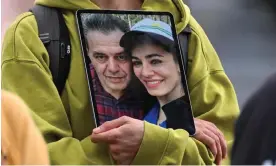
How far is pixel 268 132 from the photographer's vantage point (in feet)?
2.56

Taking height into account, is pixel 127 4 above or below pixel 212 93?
above

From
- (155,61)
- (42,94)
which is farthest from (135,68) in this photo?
(42,94)

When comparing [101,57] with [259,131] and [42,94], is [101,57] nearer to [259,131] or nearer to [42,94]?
[42,94]

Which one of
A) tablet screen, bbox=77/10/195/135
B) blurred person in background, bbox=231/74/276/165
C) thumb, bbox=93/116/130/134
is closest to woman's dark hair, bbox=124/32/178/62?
tablet screen, bbox=77/10/195/135

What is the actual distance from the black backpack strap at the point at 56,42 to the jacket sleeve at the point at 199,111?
0.16 m

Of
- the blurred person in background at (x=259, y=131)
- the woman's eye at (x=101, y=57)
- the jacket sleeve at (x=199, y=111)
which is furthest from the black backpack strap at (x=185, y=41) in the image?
the blurred person in background at (x=259, y=131)

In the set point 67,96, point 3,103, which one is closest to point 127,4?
point 67,96

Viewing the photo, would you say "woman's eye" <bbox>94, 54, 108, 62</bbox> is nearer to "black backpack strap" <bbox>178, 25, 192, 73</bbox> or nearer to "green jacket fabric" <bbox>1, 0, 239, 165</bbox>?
"green jacket fabric" <bbox>1, 0, 239, 165</bbox>

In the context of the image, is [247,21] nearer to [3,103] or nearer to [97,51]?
[97,51]

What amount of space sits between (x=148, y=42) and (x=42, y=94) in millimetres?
190

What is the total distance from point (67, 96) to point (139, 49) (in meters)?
0.14

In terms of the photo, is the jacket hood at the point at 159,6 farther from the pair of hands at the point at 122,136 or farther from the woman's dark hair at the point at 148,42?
the pair of hands at the point at 122,136

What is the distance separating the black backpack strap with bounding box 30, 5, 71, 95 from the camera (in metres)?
1.05

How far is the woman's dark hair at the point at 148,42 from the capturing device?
1.07 meters
